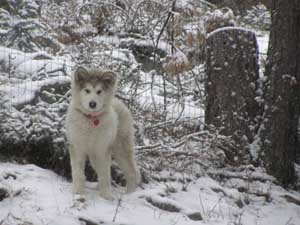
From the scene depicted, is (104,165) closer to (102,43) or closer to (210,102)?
(210,102)

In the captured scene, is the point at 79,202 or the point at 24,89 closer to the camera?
the point at 79,202

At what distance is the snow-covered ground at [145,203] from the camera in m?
5.05

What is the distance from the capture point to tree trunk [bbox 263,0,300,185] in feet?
22.3

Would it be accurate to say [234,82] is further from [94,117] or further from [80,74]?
[80,74]

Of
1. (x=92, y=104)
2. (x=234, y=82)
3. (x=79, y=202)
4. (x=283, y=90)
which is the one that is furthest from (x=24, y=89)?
(x=283, y=90)

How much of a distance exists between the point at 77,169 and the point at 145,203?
0.78 metres

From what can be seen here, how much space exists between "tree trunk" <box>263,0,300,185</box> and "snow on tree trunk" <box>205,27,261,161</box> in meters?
0.23

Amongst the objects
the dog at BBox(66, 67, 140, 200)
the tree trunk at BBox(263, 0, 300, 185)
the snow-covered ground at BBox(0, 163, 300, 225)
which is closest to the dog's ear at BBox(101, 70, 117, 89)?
the dog at BBox(66, 67, 140, 200)

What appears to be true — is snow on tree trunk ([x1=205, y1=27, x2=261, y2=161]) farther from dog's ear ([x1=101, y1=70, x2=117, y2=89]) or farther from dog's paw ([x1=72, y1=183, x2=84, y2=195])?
dog's paw ([x1=72, y1=183, x2=84, y2=195])

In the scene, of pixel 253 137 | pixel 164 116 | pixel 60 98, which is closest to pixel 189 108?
pixel 164 116

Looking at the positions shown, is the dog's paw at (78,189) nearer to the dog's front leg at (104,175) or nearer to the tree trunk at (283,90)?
the dog's front leg at (104,175)

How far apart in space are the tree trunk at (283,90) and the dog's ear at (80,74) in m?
2.60

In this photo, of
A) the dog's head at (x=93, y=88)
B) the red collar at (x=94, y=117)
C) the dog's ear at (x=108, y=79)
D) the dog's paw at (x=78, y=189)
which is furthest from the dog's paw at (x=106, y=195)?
the dog's ear at (x=108, y=79)

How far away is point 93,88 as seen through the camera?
5312 mm
